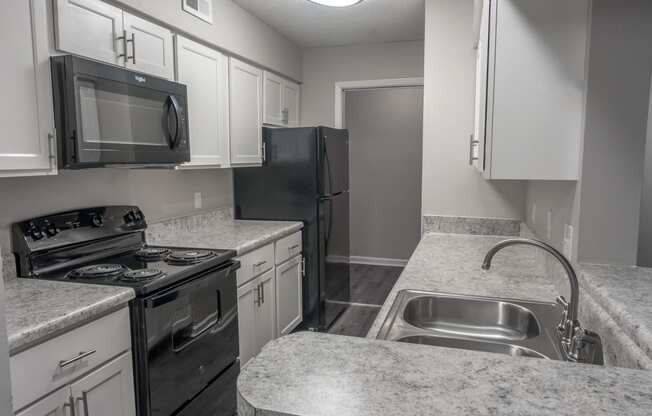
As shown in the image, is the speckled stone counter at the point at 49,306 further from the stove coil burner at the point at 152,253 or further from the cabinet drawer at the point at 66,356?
the stove coil burner at the point at 152,253

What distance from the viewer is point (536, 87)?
1406mm

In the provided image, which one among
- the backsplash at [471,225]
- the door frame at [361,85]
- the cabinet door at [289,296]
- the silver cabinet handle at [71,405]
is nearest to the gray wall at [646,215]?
the backsplash at [471,225]

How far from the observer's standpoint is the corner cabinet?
1354 mm

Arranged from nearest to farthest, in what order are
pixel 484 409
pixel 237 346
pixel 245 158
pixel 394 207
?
1. pixel 484 409
2. pixel 237 346
3. pixel 245 158
4. pixel 394 207

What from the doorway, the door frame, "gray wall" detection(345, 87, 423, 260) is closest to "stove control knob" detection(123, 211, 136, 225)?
the door frame

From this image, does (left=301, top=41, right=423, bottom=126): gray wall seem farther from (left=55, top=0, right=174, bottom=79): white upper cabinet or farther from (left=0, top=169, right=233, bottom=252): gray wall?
(left=55, top=0, right=174, bottom=79): white upper cabinet

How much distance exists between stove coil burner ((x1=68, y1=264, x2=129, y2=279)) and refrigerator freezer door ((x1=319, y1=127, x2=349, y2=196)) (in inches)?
67.9

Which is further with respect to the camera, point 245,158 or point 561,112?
point 245,158

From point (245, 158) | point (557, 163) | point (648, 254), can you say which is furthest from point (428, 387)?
point (245, 158)

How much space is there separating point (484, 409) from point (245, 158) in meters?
2.76

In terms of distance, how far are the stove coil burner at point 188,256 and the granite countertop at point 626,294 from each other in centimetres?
158

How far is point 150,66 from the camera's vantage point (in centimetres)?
218

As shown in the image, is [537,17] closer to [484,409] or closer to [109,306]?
[484,409]

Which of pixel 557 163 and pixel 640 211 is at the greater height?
pixel 557 163
